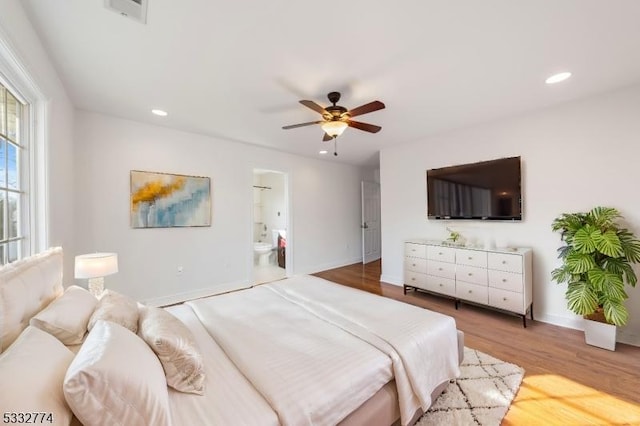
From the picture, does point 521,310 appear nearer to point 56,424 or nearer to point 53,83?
point 56,424

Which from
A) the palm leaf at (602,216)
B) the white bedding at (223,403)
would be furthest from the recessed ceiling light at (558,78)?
the white bedding at (223,403)

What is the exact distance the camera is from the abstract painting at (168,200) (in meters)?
3.42

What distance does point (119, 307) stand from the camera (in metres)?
1.46

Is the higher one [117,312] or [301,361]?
[117,312]

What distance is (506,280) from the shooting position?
9.75 ft

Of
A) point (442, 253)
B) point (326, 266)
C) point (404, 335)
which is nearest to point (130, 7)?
point (404, 335)

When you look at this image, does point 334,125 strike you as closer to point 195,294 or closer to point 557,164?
point 557,164

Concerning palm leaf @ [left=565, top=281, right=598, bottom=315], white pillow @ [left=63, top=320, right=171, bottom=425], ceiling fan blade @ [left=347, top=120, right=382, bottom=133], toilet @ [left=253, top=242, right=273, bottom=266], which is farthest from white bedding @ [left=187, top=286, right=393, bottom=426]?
toilet @ [left=253, top=242, right=273, bottom=266]

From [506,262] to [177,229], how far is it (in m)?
4.28

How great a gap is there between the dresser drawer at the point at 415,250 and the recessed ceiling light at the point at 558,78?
2.25 m

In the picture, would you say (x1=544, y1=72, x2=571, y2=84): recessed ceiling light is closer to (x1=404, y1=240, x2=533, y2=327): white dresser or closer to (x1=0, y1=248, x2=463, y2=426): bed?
(x1=404, y1=240, x2=533, y2=327): white dresser

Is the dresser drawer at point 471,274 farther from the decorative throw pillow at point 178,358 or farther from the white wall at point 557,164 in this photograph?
the decorative throw pillow at point 178,358

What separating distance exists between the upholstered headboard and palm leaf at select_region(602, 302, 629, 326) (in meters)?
3.99

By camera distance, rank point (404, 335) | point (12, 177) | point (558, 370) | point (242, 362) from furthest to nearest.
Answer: point (558, 370) < point (12, 177) < point (404, 335) < point (242, 362)
